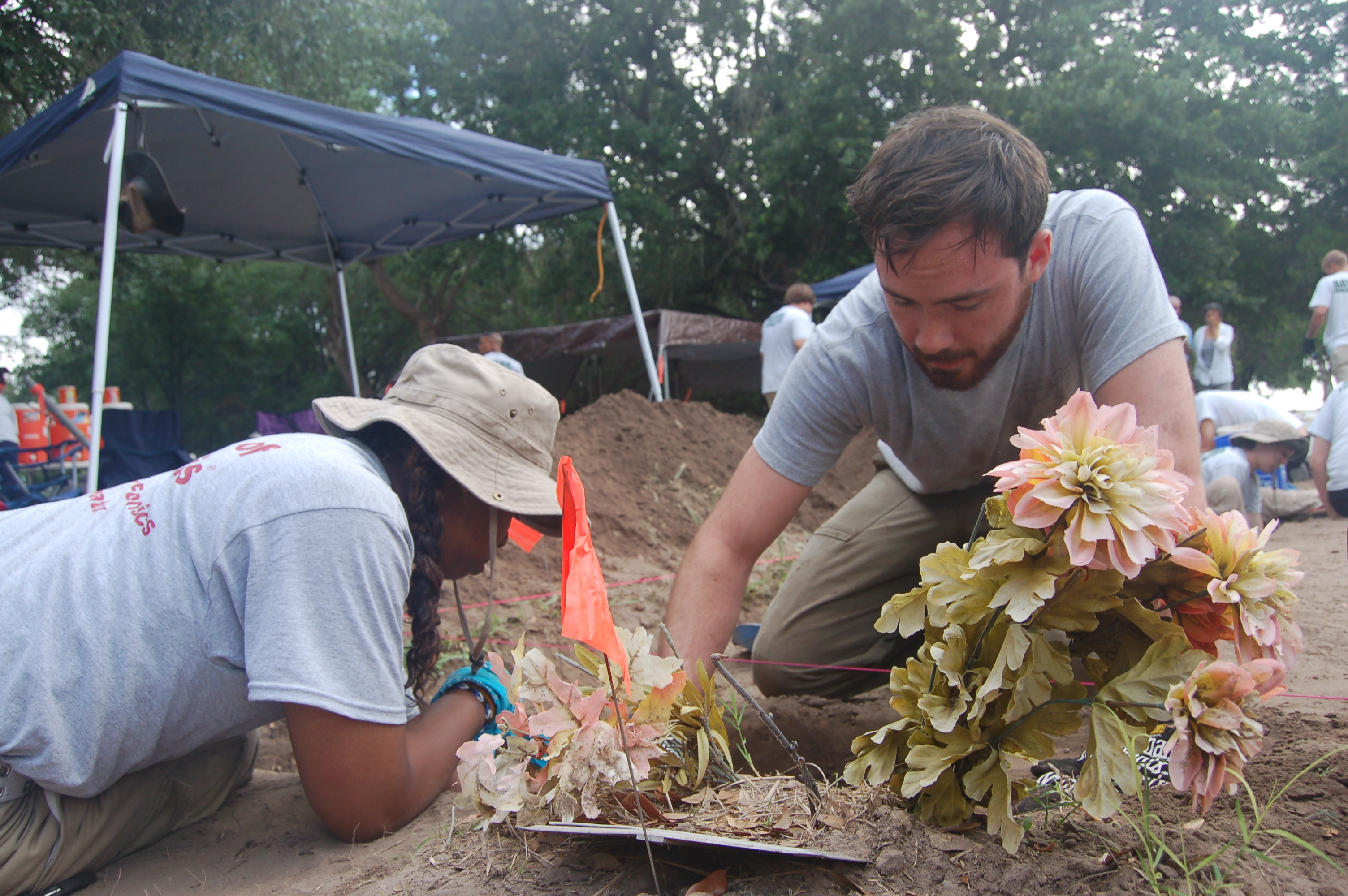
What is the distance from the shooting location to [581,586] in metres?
1.03

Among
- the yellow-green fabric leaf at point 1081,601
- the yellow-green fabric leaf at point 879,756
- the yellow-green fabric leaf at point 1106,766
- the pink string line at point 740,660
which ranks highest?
the yellow-green fabric leaf at point 1081,601

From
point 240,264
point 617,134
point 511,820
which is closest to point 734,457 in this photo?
point 511,820

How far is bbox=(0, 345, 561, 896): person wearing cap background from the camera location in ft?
4.70

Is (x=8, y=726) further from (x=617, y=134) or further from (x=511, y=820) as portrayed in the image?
(x=617, y=134)

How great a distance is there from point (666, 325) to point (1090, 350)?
393 inches

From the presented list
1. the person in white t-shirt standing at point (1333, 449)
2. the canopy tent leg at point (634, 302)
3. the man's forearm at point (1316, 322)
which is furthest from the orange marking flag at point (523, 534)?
the man's forearm at point (1316, 322)

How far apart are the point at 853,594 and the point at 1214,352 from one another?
26.8 feet

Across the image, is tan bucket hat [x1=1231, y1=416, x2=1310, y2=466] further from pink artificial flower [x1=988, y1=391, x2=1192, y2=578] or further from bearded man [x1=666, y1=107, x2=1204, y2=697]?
pink artificial flower [x1=988, y1=391, x2=1192, y2=578]

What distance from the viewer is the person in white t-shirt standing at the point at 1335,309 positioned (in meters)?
6.60

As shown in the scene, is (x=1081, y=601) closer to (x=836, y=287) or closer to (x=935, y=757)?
(x=935, y=757)

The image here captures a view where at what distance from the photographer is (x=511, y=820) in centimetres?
144

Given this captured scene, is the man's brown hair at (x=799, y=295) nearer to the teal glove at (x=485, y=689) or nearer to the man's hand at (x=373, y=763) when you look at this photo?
the teal glove at (x=485, y=689)

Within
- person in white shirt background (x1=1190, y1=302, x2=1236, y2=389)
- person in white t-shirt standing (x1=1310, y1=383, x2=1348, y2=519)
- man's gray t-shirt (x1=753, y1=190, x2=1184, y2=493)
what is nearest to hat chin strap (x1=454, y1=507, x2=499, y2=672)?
man's gray t-shirt (x1=753, y1=190, x2=1184, y2=493)

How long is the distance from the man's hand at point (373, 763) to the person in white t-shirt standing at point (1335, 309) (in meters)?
7.50
